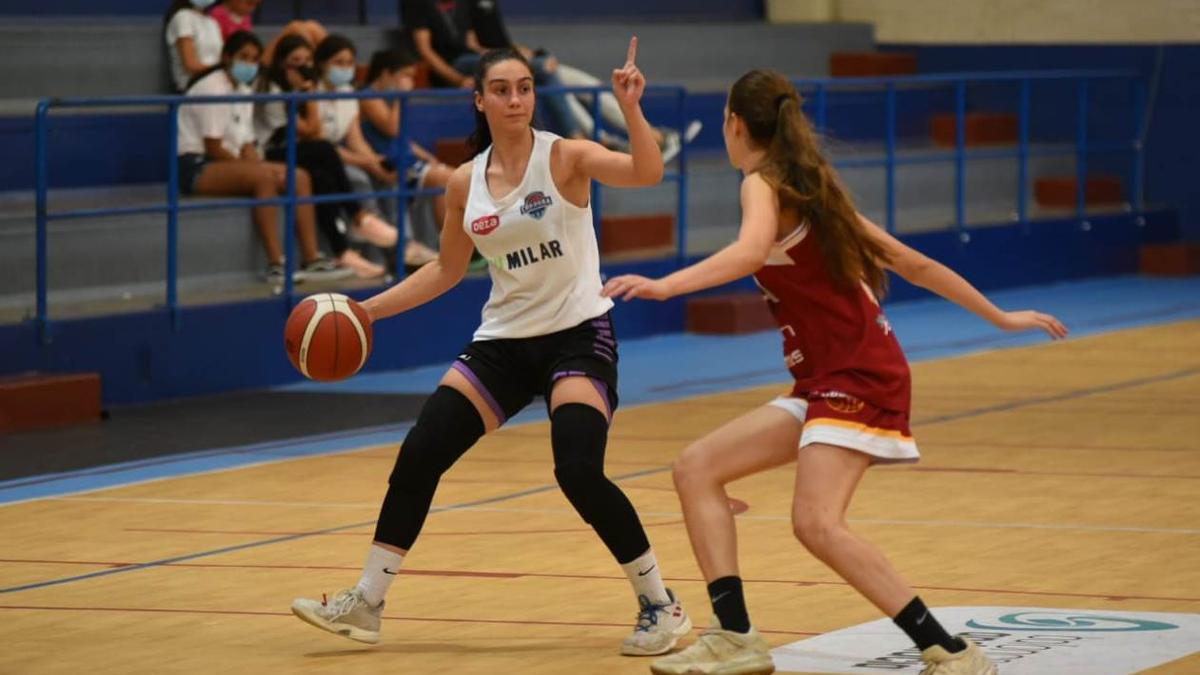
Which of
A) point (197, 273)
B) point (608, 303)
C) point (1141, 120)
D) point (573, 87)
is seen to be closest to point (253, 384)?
point (197, 273)

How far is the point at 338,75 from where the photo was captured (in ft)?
47.3

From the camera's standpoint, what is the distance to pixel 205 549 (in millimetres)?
8344

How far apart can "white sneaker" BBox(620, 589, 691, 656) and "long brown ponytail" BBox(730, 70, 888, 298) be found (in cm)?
112

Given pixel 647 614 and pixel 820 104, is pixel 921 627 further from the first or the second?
pixel 820 104

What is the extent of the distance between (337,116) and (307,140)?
62cm

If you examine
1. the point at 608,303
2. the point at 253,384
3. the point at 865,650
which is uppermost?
the point at 608,303

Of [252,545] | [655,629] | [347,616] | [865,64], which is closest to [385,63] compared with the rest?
[252,545]

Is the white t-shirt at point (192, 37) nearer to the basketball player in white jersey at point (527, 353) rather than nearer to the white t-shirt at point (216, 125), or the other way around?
the white t-shirt at point (216, 125)

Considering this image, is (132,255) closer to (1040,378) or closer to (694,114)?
(1040,378)

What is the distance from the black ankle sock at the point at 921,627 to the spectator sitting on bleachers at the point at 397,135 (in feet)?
29.8

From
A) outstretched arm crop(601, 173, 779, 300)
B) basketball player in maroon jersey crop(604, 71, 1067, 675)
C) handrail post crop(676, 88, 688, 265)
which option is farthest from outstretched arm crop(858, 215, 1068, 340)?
handrail post crop(676, 88, 688, 265)

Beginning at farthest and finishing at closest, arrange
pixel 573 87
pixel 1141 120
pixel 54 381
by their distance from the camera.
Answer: pixel 1141 120, pixel 573 87, pixel 54 381

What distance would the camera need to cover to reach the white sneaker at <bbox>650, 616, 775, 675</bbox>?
590 cm

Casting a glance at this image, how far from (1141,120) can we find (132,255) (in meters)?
10.4
